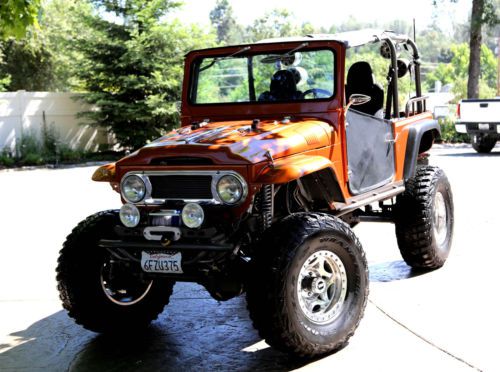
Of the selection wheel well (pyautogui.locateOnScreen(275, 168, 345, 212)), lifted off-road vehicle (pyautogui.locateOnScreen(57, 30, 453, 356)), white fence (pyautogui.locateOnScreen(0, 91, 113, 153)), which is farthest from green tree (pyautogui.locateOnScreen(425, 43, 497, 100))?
wheel well (pyautogui.locateOnScreen(275, 168, 345, 212))

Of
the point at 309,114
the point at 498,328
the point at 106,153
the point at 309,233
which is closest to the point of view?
the point at 309,233

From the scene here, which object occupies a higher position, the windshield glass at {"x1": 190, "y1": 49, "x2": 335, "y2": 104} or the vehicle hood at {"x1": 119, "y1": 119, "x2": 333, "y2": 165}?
the windshield glass at {"x1": 190, "y1": 49, "x2": 335, "y2": 104}

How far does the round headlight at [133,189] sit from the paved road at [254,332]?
1.06 meters

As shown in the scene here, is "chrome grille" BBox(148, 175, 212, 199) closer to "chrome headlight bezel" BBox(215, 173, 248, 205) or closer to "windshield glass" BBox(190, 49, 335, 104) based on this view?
"chrome headlight bezel" BBox(215, 173, 248, 205)

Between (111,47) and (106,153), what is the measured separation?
3.83 meters

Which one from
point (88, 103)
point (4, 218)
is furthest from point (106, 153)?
point (4, 218)

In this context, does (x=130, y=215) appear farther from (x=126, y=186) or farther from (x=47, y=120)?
(x=47, y=120)

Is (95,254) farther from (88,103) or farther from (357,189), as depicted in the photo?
(88,103)

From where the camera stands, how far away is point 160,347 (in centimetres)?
549

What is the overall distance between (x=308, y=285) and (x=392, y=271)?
94.4 inches

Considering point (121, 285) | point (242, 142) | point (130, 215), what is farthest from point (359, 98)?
point (121, 285)

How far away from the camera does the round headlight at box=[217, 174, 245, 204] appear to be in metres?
5.10

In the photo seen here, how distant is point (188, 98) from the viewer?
680 cm

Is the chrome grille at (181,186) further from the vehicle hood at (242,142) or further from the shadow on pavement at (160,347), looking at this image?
the shadow on pavement at (160,347)
